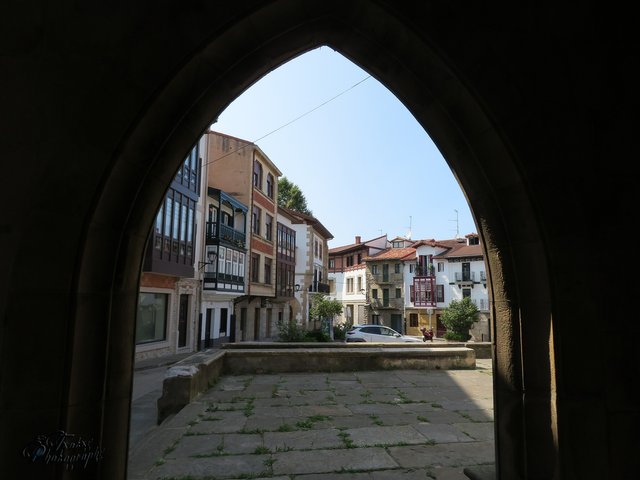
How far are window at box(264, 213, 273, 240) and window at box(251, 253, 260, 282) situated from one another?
2165 mm

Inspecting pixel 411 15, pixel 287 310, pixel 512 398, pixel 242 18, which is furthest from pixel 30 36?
pixel 287 310

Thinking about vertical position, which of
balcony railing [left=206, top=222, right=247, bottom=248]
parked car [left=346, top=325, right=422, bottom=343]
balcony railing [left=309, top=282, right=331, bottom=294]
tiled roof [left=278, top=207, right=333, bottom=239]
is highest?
tiled roof [left=278, top=207, right=333, bottom=239]

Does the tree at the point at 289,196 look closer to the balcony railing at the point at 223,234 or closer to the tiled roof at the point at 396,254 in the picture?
the tiled roof at the point at 396,254

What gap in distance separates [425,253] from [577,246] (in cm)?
4215

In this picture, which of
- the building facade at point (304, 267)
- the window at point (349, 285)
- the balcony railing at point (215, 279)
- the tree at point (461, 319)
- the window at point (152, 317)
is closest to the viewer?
the window at point (152, 317)

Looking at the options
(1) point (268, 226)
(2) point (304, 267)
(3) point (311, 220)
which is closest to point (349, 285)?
(2) point (304, 267)

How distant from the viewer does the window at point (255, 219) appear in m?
26.3

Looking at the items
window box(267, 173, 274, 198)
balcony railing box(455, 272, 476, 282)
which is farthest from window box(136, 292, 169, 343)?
balcony railing box(455, 272, 476, 282)

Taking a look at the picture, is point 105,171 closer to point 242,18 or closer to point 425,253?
point 242,18

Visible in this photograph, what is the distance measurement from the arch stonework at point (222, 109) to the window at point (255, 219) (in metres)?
24.0

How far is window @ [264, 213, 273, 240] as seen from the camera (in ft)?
94.7

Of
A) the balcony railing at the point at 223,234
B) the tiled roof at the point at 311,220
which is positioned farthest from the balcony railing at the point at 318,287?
the balcony railing at the point at 223,234

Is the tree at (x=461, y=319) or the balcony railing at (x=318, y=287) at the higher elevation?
the balcony railing at (x=318, y=287)

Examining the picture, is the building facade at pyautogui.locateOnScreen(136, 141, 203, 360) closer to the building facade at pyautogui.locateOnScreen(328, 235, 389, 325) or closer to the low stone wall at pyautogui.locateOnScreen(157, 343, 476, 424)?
the low stone wall at pyautogui.locateOnScreen(157, 343, 476, 424)
